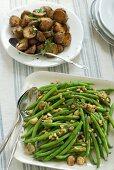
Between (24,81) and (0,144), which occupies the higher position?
(24,81)

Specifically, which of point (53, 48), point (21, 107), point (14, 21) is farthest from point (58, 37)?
point (21, 107)

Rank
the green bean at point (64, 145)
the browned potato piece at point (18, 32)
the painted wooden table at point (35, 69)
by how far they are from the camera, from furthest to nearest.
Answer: the browned potato piece at point (18, 32) < the painted wooden table at point (35, 69) < the green bean at point (64, 145)

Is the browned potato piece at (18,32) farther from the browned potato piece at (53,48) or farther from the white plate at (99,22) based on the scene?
the white plate at (99,22)

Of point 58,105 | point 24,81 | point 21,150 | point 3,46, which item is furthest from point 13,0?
point 21,150

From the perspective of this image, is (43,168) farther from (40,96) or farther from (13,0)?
(13,0)

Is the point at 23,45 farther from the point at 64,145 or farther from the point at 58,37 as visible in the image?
the point at 64,145

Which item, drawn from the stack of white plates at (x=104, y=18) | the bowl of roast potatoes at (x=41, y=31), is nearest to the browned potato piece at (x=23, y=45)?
the bowl of roast potatoes at (x=41, y=31)
